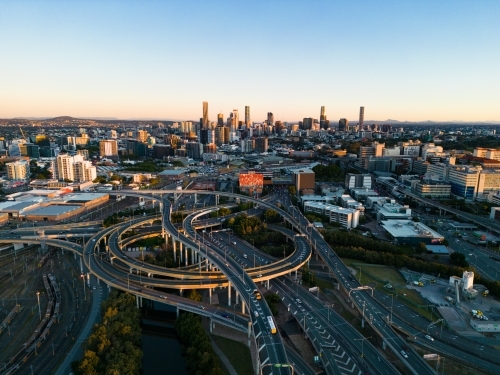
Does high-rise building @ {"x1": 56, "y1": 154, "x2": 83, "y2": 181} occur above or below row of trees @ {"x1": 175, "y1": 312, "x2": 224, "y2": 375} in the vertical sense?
above

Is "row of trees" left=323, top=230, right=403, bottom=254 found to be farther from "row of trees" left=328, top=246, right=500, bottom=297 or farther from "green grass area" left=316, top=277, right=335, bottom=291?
"green grass area" left=316, top=277, right=335, bottom=291

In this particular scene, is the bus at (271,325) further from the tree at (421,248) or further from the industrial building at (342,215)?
the industrial building at (342,215)

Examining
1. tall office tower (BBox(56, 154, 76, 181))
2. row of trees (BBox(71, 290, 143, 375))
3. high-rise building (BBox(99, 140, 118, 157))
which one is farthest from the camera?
high-rise building (BBox(99, 140, 118, 157))

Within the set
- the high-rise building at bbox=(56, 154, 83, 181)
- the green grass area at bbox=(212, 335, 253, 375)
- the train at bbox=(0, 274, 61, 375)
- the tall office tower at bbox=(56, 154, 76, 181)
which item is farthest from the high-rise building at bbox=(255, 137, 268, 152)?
the green grass area at bbox=(212, 335, 253, 375)

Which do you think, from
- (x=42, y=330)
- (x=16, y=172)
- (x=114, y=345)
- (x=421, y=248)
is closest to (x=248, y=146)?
(x=16, y=172)

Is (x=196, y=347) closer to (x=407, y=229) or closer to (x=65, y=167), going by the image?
(x=407, y=229)

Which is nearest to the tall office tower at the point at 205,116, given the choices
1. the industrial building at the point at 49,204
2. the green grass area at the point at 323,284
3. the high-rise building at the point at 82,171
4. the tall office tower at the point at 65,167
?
the high-rise building at the point at 82,171
